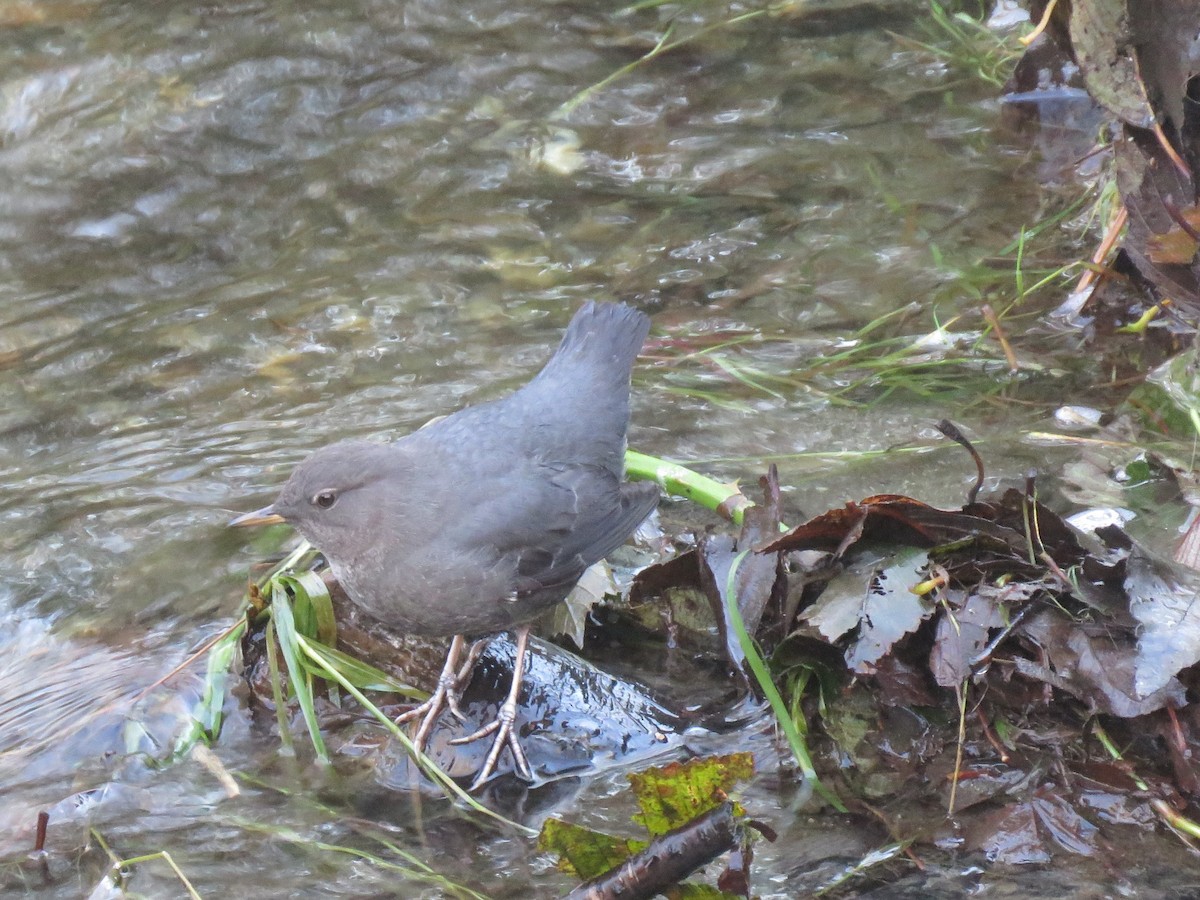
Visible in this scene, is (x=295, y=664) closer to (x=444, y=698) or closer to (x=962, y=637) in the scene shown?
(x=444, y=698)

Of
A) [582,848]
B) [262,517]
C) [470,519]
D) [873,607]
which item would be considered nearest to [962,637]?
[873,607]

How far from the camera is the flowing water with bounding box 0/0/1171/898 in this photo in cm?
309

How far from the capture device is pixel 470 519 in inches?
134

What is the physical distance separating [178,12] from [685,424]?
4.12 meters

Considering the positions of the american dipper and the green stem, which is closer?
the american dipper

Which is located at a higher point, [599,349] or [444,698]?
[599,349]

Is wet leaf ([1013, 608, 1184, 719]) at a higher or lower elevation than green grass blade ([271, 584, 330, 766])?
lower

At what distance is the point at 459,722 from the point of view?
3291 mm

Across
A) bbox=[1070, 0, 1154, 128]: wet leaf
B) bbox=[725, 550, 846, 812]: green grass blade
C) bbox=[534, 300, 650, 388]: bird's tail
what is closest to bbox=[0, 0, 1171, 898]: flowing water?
bbox=[725, 550, 846, 812]: green grass blade

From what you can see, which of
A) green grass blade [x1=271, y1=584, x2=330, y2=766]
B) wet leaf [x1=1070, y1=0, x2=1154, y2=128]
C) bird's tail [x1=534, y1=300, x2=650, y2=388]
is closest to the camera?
green grass blade [x1=271, y1=584, x2=330, y2=766]

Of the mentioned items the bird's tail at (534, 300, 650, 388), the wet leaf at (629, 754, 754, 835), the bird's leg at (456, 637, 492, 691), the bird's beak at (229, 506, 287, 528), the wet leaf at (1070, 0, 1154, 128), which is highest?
the wet leaf at (1070, 0, 1154, 128)

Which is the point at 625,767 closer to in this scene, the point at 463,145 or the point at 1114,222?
the point at 1114,222

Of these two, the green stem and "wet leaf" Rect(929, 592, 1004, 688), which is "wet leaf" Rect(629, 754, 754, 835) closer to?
"wet leaf" Rect(929, 592, 1004, 688)

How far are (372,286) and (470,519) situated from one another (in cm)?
222
